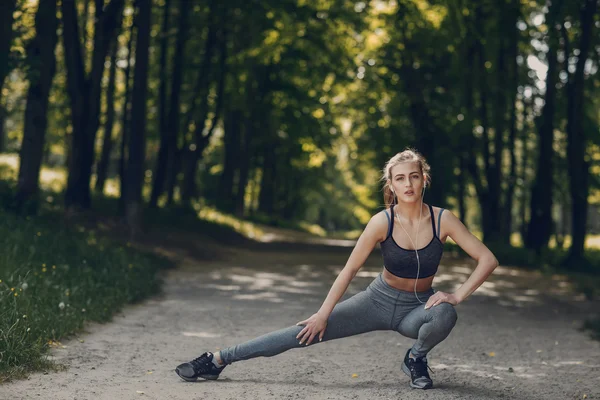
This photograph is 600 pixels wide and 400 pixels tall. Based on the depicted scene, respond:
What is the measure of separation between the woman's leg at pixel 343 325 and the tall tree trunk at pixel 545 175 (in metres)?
16.4

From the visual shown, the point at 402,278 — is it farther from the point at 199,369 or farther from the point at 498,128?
the point at 498,128

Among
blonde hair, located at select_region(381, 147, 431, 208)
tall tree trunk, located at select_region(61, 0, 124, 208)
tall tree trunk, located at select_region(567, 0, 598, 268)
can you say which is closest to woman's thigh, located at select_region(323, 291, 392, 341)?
blonde hair, located at select_region(381, 147, 431, 208)

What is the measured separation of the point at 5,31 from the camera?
13844mm

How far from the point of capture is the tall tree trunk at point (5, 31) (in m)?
13.7

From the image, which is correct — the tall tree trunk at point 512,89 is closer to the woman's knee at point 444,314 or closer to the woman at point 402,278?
the woman at point 402,278

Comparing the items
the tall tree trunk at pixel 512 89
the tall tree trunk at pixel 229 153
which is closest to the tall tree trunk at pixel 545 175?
the tall tree trunk at pixel 512 89

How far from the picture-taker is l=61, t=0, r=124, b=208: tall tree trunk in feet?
58.6

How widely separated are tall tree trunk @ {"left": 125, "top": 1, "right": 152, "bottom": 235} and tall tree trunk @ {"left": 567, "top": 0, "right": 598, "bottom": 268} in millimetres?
9504

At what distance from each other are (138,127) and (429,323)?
543 inches

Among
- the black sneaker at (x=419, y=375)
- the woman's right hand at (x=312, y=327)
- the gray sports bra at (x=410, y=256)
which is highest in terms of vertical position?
the gray sports bra at (x=410, y=256)

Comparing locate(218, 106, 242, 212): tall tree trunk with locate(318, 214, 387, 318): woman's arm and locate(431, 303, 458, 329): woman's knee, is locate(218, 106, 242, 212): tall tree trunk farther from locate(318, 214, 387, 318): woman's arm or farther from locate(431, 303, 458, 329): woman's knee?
locate(431, 303, 458, 329): woman's knee

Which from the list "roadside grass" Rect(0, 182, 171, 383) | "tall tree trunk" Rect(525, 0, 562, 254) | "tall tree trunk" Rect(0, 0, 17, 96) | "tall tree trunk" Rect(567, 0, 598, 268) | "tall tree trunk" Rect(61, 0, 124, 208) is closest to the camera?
"roadside grass" Rect(0, 182, 171, 383)

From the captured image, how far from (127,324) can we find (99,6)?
11988 mm

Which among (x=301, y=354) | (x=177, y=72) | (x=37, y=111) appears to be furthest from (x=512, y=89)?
(x=301, y=354)
